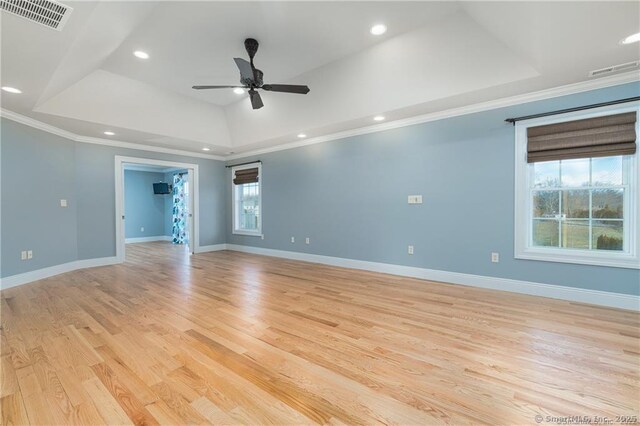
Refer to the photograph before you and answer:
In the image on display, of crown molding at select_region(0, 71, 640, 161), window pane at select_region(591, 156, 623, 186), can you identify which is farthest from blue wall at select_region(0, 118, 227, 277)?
window pane at select_region(591, 156, 623, 186)

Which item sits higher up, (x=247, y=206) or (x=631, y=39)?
(x=631, y=39)

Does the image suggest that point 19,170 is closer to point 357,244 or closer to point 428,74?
point 357,244

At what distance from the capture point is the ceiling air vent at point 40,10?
1938mm

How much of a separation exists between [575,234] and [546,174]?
2.56 feet

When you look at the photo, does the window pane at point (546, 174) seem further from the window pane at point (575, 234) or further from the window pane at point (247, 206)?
the window pane at point (247, 206)

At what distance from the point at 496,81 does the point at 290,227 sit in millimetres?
4309

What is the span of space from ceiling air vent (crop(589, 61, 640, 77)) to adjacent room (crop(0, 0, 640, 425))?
21 millimetres

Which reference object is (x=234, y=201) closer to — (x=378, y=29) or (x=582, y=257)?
(x=378, y=29)

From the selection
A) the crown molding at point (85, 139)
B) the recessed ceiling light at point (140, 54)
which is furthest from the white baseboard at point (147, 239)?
the recessed ceiling light at point (140, 54)

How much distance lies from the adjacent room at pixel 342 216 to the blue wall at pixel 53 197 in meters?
0.04

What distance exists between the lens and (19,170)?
408 cm

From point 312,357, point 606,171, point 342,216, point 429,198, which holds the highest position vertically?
point 606,171

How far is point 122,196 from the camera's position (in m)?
5.68

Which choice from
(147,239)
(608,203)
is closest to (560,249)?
(608,203)
